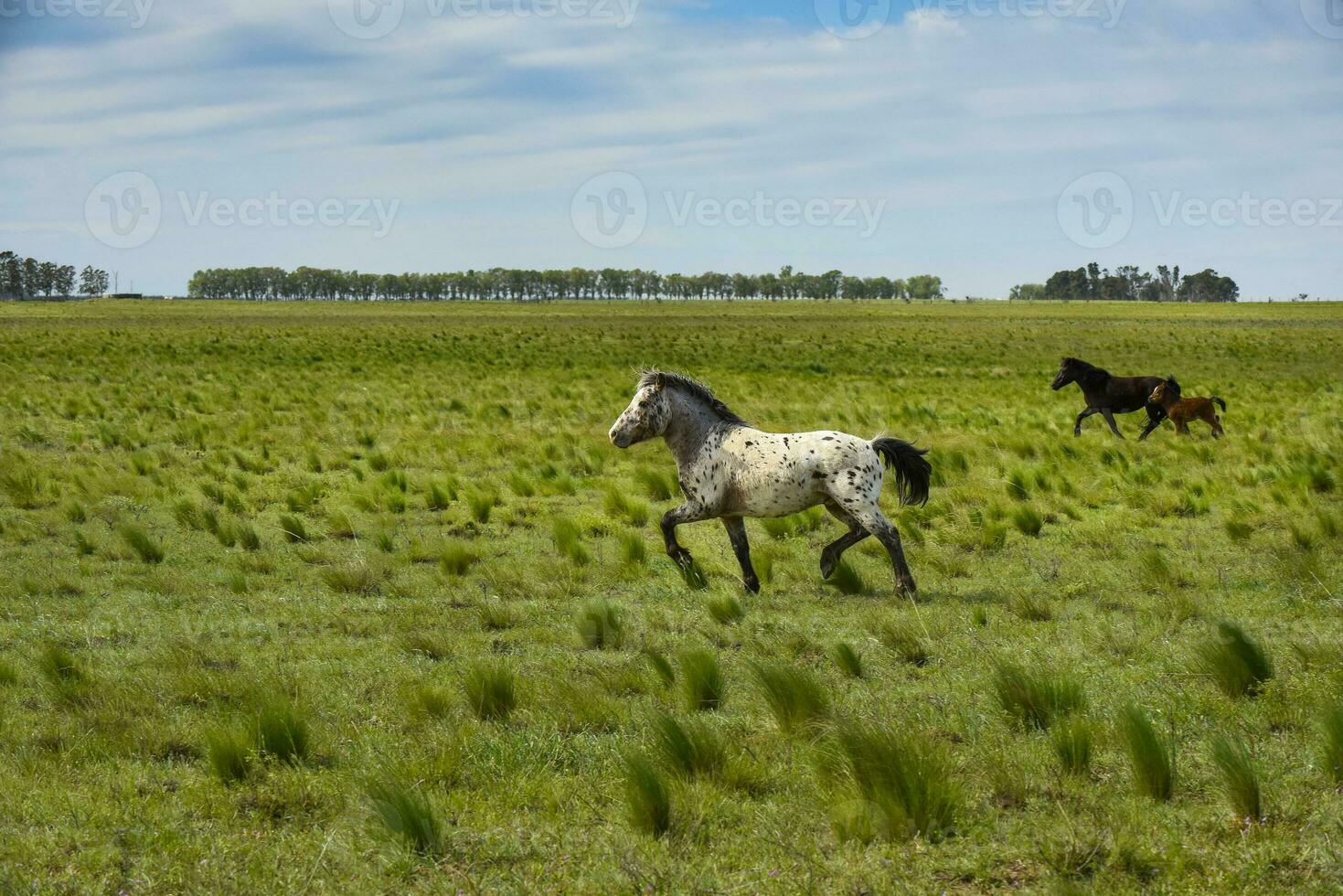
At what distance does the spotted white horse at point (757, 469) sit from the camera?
9047mm

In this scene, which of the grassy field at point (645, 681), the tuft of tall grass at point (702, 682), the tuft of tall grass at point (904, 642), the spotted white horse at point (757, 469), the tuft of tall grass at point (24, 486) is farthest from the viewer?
the tuft of tall grass at point (24, 486)

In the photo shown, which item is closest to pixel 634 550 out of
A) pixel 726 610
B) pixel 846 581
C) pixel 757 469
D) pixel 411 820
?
pixel 757 469

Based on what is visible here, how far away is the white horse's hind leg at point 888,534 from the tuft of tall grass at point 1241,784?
4.15 metres

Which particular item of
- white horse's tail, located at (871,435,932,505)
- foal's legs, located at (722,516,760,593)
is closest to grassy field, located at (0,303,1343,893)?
foal's legs, located at (722,516,760,593)

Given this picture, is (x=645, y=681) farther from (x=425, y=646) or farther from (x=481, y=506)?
(x=481, y=506)

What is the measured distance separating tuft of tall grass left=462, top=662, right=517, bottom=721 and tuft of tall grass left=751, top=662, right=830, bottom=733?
1.34 metres

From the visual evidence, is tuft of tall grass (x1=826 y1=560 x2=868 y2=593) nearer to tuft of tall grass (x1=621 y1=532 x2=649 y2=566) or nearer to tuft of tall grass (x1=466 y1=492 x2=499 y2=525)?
tuft of tall grass (x1=621 y1=532 x2=649 y2=566)

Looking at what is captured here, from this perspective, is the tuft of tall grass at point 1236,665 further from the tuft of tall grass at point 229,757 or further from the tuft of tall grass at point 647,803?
the tuft of tall grass at point 229,757

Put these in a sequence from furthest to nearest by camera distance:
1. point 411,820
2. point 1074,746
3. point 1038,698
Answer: point 1038,698, point 1074,746, point 411,820

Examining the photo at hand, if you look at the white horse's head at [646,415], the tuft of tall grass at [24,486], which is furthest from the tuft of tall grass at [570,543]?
the tuft of tall grass at [24,486]

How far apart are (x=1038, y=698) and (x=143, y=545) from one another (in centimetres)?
859

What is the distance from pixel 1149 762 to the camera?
495cm

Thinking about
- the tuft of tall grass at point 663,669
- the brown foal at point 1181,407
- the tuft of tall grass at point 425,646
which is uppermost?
the brown foal at point 1181,407

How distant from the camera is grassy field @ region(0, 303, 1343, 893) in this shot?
453 centimetres
